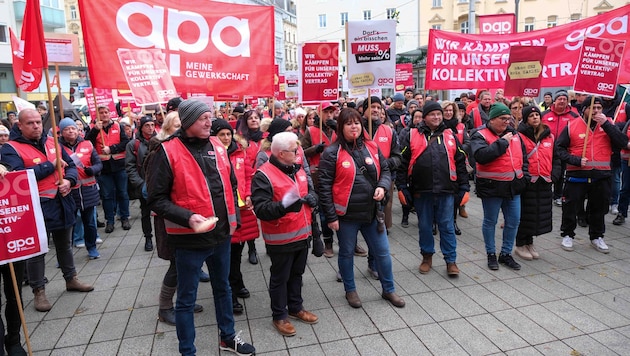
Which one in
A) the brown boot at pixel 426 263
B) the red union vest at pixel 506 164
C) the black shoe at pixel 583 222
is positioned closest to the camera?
the red union vest at pixel 506 164

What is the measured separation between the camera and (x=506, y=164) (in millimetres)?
5406

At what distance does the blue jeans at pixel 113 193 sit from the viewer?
7996 mm

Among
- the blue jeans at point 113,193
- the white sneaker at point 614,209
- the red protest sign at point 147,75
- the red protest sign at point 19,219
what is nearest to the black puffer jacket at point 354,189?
the red protest sign at point 147,75

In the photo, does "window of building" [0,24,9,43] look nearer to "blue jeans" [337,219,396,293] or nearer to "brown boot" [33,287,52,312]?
"brown boot" [33,287,52,312]

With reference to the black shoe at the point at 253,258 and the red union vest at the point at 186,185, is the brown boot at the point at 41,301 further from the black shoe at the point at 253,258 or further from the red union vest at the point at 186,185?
the red union vest at the point at 186,185

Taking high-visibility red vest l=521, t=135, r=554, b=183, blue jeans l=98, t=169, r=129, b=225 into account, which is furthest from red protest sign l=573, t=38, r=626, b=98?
blue jeans l=98, t=169, r=129, b=225

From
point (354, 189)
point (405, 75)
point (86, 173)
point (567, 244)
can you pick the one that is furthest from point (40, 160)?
point (405, 75)

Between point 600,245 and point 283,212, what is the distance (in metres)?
5.01

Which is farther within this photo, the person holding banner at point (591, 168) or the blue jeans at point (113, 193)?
the blue jeans at point (113, 193)

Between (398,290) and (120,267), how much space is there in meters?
3.88

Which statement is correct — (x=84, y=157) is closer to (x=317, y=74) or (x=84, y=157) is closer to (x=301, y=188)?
(x=317, y=74)

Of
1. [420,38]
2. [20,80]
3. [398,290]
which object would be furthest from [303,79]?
[420,38]

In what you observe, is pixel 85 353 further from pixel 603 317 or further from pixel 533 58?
pixel 533 58

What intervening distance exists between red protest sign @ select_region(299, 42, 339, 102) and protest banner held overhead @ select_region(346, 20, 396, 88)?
0.56 meters
